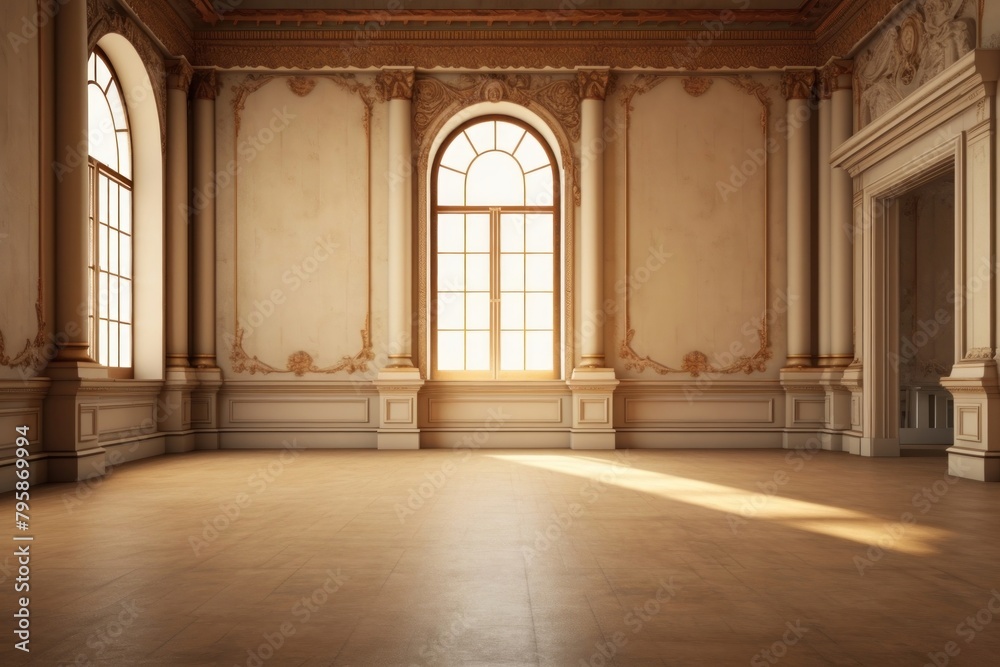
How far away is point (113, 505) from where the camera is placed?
5922 mm

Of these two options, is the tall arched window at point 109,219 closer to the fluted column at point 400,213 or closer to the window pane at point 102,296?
the window pane at point 102,296

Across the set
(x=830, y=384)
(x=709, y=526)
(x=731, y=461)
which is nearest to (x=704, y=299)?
(x=830, y=384)

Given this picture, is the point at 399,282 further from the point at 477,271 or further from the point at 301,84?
the point at 301,84

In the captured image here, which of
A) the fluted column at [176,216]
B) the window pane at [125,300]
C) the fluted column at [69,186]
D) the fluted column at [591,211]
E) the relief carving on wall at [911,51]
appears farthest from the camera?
the fluted column at [591,211]

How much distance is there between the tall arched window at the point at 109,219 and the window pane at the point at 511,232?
4.70 meters

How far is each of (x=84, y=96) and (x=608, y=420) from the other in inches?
272

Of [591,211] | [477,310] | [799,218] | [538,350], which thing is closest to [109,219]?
[477,310]

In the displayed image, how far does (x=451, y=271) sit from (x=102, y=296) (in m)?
4.33

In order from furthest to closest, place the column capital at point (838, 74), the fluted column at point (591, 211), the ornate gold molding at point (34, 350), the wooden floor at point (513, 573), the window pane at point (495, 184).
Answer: the window pane at point (495, 184) < the fluted column at point (591, 211) < the column capital at point (838, 74) < the ornate gold molding at point (34, 350) < the wooden floor at point (513, 573)

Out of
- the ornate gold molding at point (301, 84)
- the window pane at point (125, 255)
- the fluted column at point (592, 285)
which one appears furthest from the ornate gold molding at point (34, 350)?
the fluted column at point (592, 285)

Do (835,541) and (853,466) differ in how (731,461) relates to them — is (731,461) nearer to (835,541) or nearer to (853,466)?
(853,466)

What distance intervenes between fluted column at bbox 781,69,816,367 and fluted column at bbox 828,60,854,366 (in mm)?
339

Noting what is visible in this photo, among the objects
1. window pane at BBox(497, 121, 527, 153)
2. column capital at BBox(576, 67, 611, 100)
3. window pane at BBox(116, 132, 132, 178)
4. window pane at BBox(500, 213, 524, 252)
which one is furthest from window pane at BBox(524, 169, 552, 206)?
window pane at BBox(116, 132, 132, 178)

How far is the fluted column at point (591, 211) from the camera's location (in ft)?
35.4
